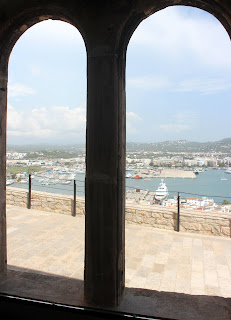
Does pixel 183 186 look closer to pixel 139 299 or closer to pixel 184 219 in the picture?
pixel 184 219

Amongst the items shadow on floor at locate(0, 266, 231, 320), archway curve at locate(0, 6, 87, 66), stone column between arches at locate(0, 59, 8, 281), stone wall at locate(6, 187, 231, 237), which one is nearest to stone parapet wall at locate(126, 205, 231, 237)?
stone wall at locate(6, 187, 231, 237)

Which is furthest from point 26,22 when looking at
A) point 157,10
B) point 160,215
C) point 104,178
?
point 160,215

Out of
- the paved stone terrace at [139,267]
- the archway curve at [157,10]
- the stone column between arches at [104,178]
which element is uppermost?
the archway curve at [157,10]

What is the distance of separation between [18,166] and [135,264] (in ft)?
21.7

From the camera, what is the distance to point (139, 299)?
172 centimetres

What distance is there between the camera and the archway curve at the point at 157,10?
5.15ft

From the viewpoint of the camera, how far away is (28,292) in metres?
1.79

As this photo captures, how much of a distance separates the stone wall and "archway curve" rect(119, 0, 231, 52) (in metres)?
3.54

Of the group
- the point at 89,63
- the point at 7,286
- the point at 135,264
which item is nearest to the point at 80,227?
the point at 135,264

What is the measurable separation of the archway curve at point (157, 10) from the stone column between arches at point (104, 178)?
0.15 metres

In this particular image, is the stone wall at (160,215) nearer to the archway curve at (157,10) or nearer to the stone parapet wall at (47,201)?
the stone parapet wall at (47,201)

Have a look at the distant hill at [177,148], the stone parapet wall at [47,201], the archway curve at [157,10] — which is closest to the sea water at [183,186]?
the stone parapet wall at [47,201]

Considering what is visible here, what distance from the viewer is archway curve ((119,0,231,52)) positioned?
5.15 ft

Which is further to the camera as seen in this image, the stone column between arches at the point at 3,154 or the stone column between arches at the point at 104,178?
the stone column between arches at the point at 3,154
